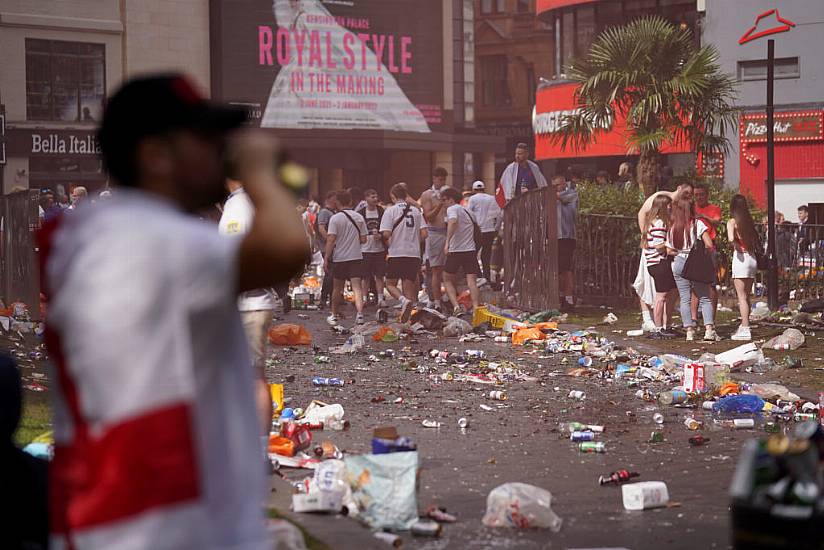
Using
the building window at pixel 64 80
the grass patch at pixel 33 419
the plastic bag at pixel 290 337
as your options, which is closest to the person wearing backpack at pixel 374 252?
the plastic bag at pixel 290 337

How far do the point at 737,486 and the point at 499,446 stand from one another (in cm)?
538

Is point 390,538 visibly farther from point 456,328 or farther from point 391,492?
point 456,328

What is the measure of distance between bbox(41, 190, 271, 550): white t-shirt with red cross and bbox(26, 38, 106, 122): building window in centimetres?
3716

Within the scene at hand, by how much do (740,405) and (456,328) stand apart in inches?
250

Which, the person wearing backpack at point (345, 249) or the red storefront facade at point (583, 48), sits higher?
the red storefront facade at point (583, 48)

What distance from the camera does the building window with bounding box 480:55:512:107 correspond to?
61.9 metres

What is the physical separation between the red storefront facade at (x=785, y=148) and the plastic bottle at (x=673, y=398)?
2239 cm

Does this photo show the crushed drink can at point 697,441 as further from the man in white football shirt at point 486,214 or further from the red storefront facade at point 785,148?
the red storefront facade at point 785,148

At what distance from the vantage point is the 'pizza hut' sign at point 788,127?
3278 centimetres

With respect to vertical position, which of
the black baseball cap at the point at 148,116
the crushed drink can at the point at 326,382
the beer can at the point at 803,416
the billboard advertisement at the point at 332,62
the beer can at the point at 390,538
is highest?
the billboard advertisement at the point at 332,62

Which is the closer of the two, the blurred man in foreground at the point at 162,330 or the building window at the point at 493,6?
the blurred man in foreground at the point at 162,330

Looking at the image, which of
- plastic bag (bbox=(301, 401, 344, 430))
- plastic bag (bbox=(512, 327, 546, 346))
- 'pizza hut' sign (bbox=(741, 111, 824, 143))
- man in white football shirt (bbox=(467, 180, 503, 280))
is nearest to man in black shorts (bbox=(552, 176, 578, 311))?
man in white football shirt (bbox=(467, 180, 503, 280))

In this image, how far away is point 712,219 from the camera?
16.2m

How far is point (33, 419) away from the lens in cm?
920
